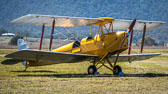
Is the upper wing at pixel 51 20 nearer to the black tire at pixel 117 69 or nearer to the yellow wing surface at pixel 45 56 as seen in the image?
the yellow wing surface at pixel 45 56

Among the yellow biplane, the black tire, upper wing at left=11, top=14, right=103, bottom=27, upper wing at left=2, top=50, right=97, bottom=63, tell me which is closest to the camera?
upper wing at left=2, top=50, right=97, bottom=63

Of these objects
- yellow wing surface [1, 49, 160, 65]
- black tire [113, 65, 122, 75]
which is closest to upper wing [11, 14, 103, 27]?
yellow wing surface [1, 49, 160, 65]

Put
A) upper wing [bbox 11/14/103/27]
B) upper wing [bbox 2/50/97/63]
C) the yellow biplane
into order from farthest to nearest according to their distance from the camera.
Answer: upper wing [bbox 11/14/103/27]
the yellow biplane
upper wing [bbox 2/50/97/63]

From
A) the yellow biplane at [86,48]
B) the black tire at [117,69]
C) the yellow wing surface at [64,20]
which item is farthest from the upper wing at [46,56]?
the yellow wing surface at [64,20]

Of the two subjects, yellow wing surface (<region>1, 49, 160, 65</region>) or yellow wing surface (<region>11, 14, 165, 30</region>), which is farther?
yellow wing surface (<region>11, 14, 165, 30</region>)

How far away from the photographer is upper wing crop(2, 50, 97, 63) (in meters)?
13.2

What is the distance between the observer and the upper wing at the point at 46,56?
13.2m

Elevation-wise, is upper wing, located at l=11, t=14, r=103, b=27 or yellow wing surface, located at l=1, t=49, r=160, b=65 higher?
upper wing, located at l=11, t=14, r=103, b=27

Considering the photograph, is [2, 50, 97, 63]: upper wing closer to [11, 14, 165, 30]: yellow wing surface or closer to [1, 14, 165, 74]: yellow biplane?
[1, 14, 165, 74]: yellow biplane

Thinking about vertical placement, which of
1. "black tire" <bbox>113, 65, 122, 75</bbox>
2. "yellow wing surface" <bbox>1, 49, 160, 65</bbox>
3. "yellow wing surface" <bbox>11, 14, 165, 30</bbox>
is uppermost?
"yellow wing surface" <bbox>11, 14, 165, 30</bbox>

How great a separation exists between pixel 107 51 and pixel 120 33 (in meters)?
1.03

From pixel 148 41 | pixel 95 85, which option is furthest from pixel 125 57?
pixel 148 41

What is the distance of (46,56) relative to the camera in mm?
13906

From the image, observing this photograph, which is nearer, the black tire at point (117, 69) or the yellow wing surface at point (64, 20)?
the yellow wing surface at point (64, 20)
